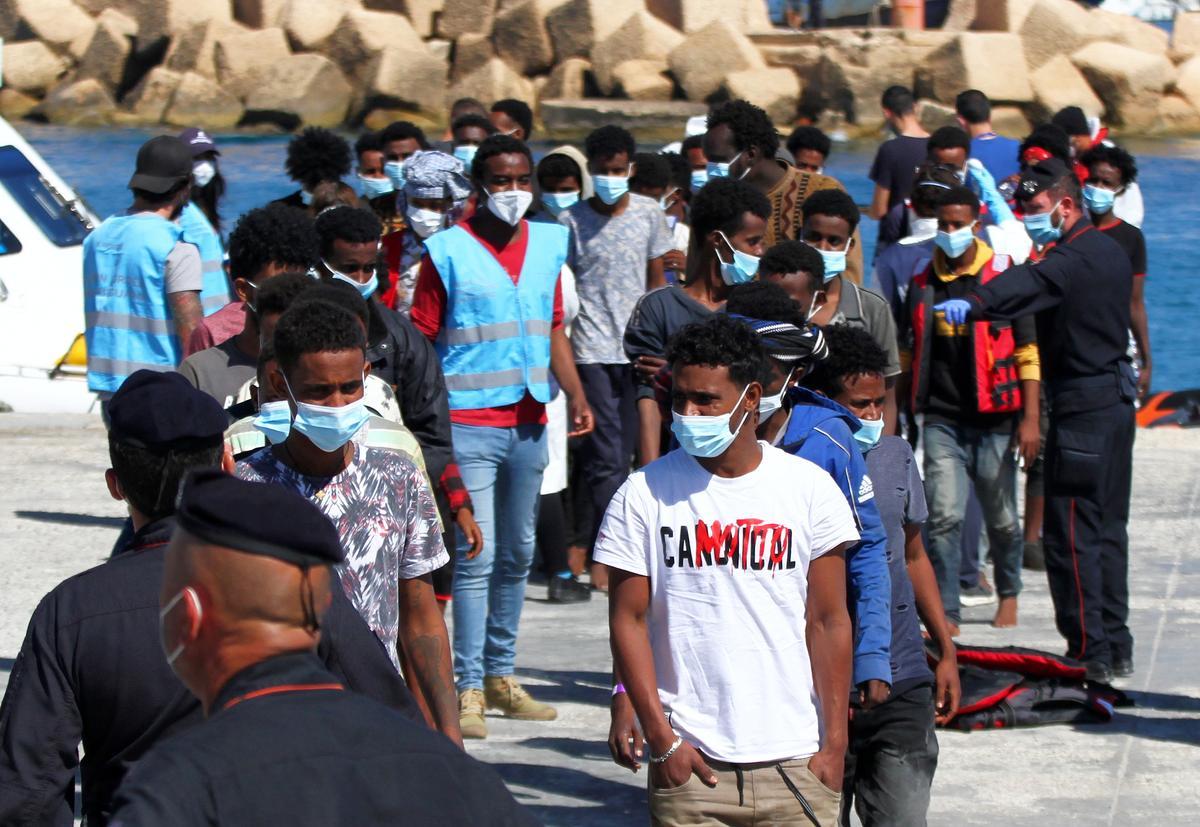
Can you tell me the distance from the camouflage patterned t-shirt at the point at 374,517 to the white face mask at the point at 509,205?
2.78 meters

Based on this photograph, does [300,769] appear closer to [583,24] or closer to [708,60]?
[708,60]

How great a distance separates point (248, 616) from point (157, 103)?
38.5 metres

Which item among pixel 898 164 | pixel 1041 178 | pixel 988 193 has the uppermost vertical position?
pixel 1041 178

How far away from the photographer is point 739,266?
6582mm

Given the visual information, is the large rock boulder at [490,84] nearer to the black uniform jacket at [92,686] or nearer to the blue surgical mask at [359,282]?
the blue surgical mask at [359,282]

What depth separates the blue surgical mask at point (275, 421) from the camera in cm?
465

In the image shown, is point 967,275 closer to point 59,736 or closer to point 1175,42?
point 59,736

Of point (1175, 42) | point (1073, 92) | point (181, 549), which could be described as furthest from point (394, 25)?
point (181, 549)

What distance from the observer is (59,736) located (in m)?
3.31

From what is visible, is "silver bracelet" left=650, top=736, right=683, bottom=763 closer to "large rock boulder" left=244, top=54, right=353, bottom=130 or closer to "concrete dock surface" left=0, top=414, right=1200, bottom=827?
"concrete dock surface" left=0, top=414, right=1200, bottom=827

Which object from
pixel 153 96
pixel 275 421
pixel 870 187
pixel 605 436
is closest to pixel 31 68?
pixel 153 96

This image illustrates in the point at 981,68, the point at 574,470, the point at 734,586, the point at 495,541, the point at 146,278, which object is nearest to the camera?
the point at 734,586

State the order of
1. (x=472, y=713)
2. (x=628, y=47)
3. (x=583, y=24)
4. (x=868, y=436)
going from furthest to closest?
(x=583, y=24) → (x=628, y=47) → (x=472, y=713) → (x=868, y=436)

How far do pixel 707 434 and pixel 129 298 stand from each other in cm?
376
